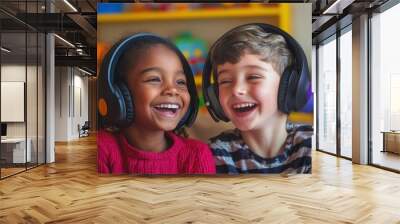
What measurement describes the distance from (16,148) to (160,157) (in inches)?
126

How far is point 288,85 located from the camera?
6984 millimetres

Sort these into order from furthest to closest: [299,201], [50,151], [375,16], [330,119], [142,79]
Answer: [330,119] → [50,151] → [375,16] → [142,79] → [299,201]

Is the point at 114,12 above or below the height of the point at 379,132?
above

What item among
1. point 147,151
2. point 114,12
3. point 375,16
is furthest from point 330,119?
point 114,12

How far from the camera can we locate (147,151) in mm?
7012

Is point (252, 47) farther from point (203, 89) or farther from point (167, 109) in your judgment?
point (167, 109)

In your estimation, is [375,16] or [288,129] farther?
[375,16]

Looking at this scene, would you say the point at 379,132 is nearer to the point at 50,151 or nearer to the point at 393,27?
the point at 393,27

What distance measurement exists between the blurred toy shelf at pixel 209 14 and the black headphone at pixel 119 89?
1.13 feet

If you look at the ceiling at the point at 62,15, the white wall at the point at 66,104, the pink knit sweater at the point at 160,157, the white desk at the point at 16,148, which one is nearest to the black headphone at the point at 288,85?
the pink knit sweater at the point at 160,157

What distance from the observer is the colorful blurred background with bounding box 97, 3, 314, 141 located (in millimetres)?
6996

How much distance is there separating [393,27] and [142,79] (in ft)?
16.9

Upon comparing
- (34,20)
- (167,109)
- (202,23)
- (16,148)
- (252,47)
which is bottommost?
(16,148)

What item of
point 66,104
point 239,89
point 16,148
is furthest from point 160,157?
point 66,104
